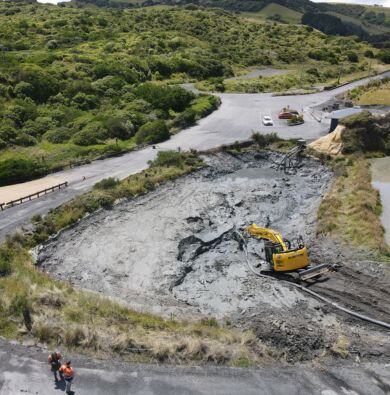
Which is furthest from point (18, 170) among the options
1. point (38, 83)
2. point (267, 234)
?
point (38, 83)

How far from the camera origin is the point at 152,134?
52.2 meters

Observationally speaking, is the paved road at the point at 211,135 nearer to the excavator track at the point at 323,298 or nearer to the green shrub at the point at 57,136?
the green shrub at the point at 57,136

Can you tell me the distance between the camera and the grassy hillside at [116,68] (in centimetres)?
5216

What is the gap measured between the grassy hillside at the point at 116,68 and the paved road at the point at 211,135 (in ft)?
7.80

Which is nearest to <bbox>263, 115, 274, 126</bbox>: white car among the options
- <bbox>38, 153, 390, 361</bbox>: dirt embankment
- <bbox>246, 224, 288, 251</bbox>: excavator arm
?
<bbox>38, 153, 390, 361</bbox>: dirt embankment

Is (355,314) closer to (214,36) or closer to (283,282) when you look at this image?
(283,282)

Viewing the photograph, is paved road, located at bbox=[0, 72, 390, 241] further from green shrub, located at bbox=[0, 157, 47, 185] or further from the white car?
green shrub, located at bbox=[0, 157, 47, 185]

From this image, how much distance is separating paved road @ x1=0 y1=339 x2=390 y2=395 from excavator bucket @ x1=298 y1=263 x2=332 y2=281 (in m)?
7.01

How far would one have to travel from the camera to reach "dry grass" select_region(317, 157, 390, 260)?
2805 cm

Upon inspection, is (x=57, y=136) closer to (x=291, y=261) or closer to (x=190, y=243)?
(x=190, y=243)

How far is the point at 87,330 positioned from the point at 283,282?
11136 millimetres

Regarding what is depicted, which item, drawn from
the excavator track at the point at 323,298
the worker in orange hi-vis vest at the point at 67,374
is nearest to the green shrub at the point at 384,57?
the excavator track at the point at 323,298

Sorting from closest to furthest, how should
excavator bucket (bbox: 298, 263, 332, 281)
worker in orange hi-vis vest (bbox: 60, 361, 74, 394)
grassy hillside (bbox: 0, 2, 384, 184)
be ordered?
worker in orange hi-vis vest (bbox: 60, 361, 74, 394)
excavator bucket (bbox: 298, 263, 332, 281)
grassy hillside (bbox: 0, 2, 384, 184)

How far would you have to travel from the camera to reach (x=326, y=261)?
26.6 metres
